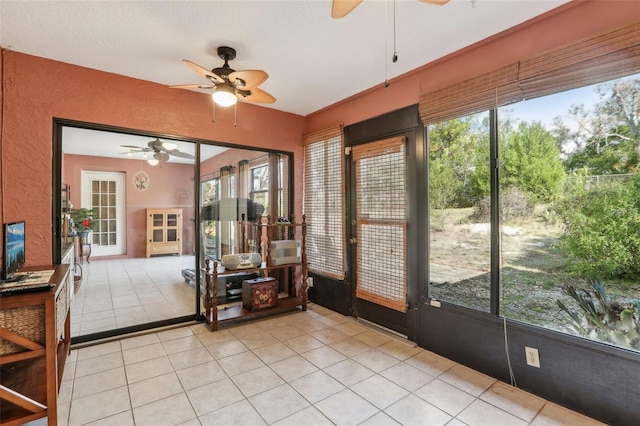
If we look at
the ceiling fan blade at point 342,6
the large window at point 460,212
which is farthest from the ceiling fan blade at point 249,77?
the large window at point 460,212

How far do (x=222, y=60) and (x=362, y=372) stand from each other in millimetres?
3007

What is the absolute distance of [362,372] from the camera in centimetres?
238

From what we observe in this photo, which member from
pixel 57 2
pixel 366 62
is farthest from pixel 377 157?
pixel 57 2

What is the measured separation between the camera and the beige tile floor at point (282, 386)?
1856 mm

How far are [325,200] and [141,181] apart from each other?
7.25 feet

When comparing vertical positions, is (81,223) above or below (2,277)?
above

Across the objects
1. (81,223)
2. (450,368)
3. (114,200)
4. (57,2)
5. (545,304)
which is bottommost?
(450,368)

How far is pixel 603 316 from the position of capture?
194cm

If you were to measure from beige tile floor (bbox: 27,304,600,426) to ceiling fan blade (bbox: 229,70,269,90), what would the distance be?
2.36m

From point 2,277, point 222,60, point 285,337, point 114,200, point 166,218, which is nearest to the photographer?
point 2,277

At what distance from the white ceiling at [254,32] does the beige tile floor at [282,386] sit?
2662 mm

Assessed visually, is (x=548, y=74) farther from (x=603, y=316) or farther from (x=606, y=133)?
(x=603, y=316)

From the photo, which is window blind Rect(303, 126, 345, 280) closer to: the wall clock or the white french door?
the wall clock

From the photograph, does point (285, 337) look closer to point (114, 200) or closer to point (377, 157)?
point (377, 157)
